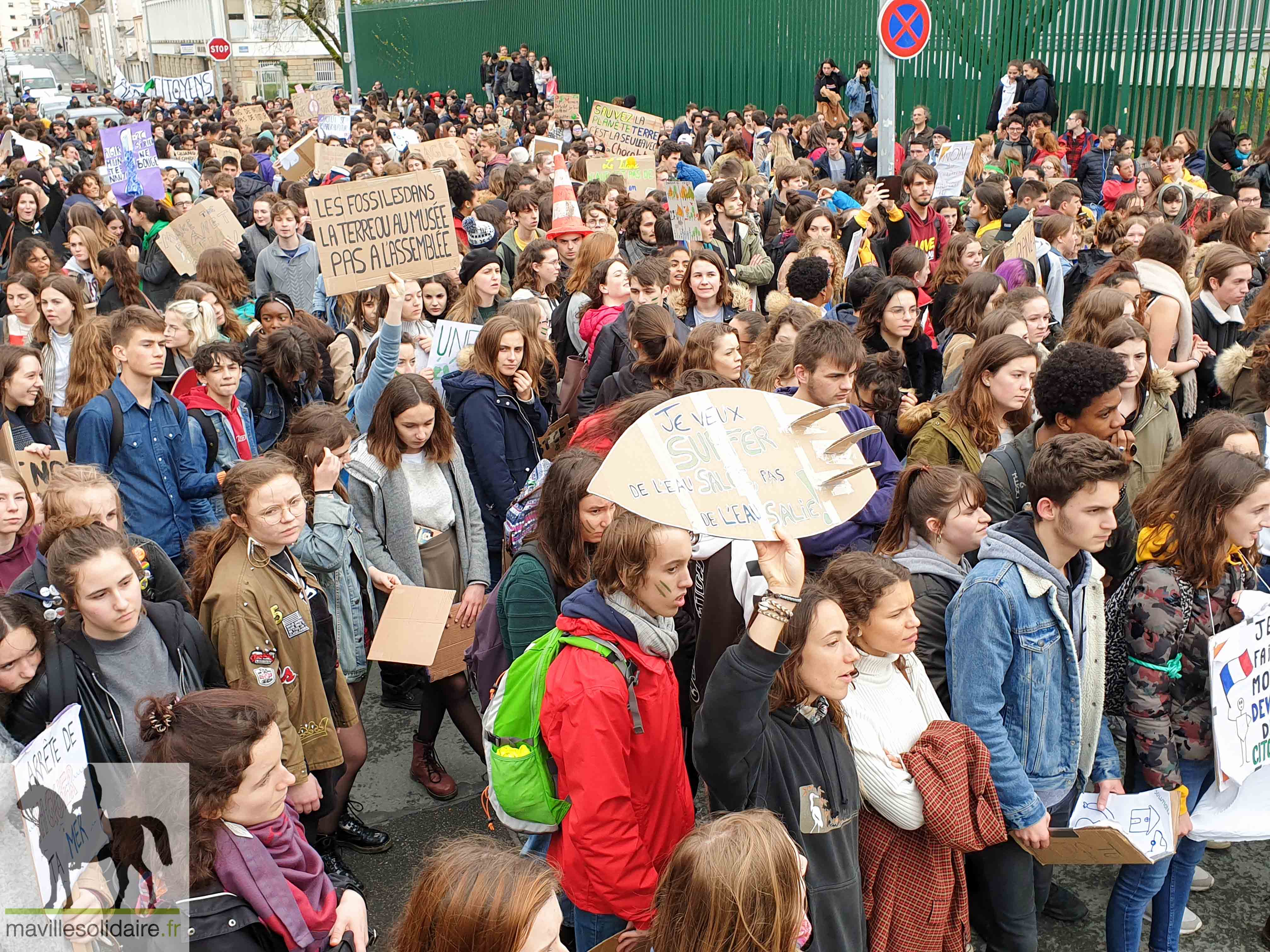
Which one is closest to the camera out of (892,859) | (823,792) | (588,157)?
(823,792)

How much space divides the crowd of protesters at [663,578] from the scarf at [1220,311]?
0.07ft

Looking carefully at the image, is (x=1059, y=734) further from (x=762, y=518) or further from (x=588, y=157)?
(x=588, y=157)

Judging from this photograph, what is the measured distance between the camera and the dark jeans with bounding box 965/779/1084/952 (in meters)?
A: 3.46

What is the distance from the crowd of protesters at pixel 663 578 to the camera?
283cm

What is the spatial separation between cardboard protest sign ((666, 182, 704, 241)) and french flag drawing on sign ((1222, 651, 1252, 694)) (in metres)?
6.06

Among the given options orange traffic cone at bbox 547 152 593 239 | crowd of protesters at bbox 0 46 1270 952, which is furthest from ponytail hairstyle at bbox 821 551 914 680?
orange traffic cone at bbox 547 152 593 239

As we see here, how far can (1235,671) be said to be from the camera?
361cm

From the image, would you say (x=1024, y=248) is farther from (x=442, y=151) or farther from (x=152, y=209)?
(x=442, y=151)

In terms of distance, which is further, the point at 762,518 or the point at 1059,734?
the point at 1059,734

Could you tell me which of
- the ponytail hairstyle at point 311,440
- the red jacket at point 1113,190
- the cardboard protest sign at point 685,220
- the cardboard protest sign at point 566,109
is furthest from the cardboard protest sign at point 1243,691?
the cardboard protest sign at point 566,109

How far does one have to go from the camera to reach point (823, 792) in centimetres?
295

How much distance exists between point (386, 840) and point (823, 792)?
2.29m

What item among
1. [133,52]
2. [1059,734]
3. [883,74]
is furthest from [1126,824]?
[133,52]

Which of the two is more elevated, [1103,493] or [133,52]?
[133,52]
